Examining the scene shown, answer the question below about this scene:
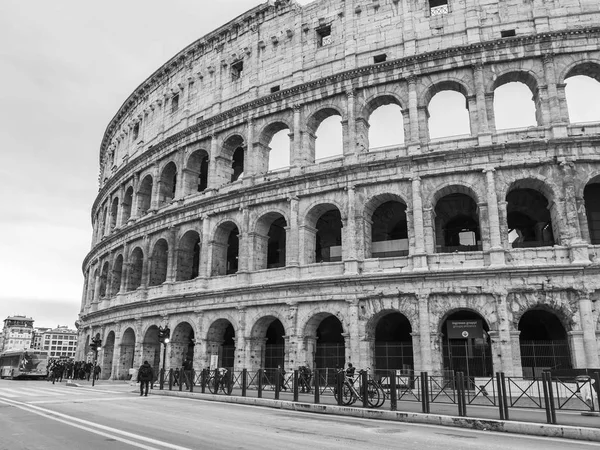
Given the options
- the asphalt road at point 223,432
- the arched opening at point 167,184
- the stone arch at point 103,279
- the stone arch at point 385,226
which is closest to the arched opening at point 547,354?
the stone arch at point 385,226

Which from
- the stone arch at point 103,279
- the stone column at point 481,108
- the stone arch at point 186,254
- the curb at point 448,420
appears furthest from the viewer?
the stone arch at point 103,279

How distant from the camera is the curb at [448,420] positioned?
28.8 feet

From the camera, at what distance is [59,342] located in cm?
15975

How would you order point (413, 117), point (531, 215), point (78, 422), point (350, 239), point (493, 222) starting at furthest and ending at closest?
point (531, 215) < point (413, 117) < point (350, 239) < point (493, 222) < point (78, 422)

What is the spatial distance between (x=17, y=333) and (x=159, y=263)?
439 ft

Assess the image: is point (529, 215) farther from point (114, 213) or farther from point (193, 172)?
point (114, 213)

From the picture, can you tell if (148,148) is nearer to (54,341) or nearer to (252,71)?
(252,71)

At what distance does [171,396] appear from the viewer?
1738 centimetres

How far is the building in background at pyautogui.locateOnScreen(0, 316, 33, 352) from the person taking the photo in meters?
134

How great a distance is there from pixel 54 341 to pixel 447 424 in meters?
175

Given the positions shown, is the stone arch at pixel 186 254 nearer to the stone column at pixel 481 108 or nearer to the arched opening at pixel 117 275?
the arched opening at pixel 117 275

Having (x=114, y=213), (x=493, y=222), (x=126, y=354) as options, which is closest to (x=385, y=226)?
(x=493, y=222)

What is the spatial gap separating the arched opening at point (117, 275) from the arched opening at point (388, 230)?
18.6 m

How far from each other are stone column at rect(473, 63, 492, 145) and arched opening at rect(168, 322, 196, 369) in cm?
1734
